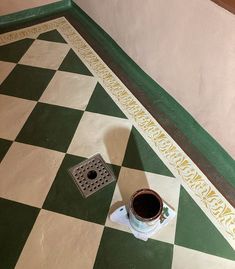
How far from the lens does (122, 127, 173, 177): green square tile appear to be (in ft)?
3.53

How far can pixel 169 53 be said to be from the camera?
3.82ft

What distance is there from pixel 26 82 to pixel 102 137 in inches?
22.7

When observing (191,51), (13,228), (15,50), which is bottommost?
(13,228)

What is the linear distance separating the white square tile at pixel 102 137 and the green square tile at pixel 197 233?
1.06ft

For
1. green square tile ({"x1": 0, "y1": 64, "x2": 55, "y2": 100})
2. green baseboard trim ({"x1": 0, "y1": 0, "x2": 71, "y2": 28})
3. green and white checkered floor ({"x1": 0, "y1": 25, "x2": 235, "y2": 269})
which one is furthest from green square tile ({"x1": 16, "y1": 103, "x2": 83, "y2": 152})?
green baseboard trim ({"x1": 0, "y1": 0, "x2": 71, "y2": 28})

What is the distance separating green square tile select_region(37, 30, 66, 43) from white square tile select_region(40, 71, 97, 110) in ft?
1.09

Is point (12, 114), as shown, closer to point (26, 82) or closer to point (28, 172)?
point (26, 82)

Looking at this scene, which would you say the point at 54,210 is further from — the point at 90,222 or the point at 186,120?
the point at 186,120

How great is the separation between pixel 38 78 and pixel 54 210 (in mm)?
796

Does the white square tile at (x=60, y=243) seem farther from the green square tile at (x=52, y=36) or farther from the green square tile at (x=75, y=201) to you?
the green square tile at (x=52, y=36)

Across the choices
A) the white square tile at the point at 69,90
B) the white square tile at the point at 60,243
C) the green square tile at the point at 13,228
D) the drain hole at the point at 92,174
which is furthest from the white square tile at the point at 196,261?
the white square tile at the point at 69,90

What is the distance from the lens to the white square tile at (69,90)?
4.37 ft

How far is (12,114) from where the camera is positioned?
1.27m

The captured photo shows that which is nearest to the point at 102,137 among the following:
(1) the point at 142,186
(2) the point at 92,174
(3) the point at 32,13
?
(2) the point at 92,174
